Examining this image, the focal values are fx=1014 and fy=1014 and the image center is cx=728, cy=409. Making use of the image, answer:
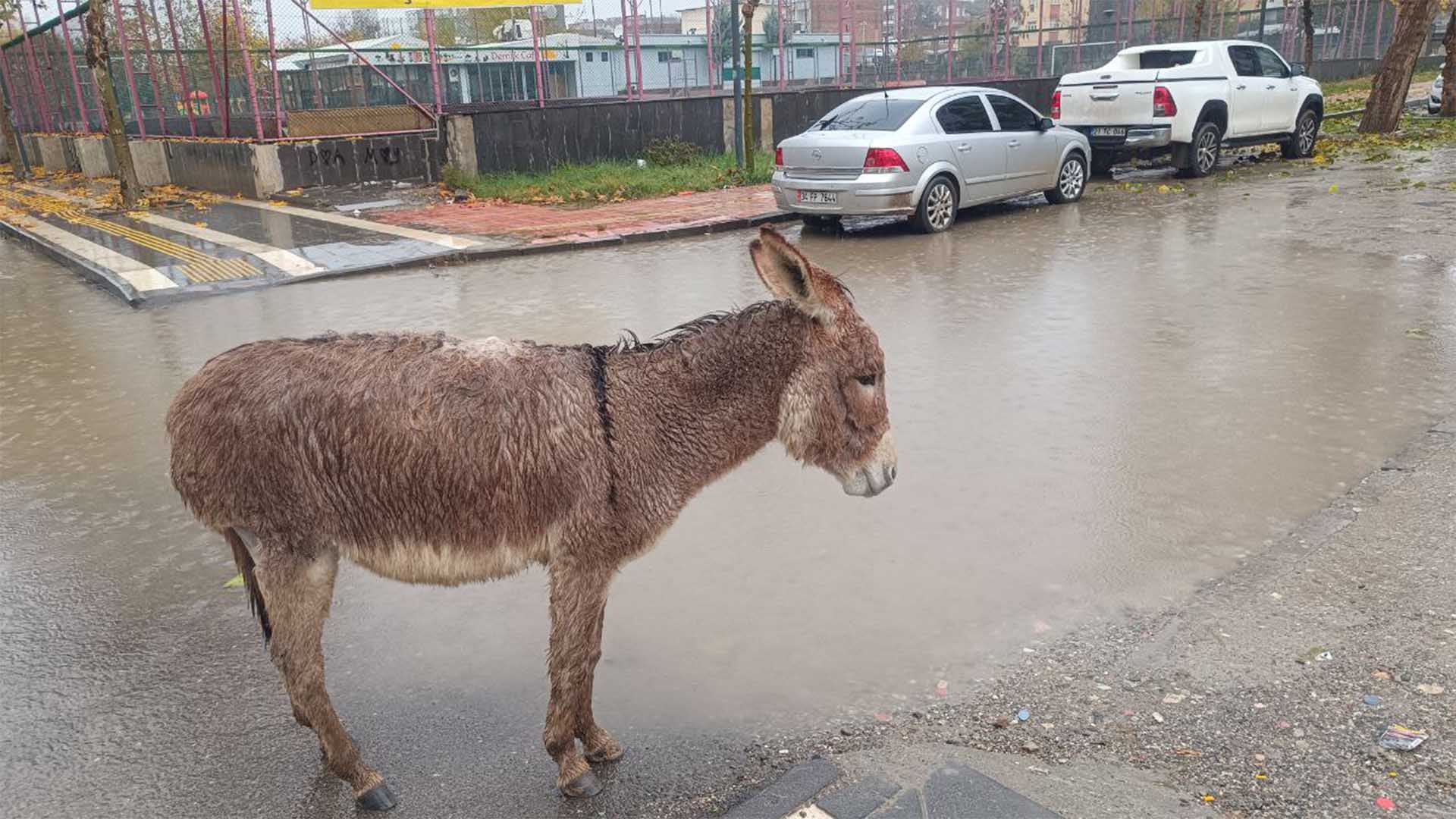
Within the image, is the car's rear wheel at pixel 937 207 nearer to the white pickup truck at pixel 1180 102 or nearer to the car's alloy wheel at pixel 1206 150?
the white pickup truck at pixel 1180 102

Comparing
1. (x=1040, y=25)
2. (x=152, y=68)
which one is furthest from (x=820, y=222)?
(x=1040, y=25)

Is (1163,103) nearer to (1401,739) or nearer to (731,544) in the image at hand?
(731,544)

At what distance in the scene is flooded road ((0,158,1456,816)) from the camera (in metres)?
3.47

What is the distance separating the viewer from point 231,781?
330 centimetres

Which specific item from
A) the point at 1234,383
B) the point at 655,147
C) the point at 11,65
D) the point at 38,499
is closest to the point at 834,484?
the point at 1234,383

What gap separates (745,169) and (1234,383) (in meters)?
12.8

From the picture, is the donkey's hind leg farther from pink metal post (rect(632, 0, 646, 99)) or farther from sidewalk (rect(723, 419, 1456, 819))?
pink metal post (rect(632, 0, 646, 99))

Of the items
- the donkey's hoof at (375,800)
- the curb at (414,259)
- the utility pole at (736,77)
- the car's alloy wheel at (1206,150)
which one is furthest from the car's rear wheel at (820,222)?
the donkey's hoof at (375,800)

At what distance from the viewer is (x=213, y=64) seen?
65.4ft

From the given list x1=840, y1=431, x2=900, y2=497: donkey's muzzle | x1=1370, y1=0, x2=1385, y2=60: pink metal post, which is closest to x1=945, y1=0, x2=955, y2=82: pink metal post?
x1=1370, y1=0, x2=1385, y2=60: pink metal post

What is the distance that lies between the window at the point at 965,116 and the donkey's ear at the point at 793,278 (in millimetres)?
10675

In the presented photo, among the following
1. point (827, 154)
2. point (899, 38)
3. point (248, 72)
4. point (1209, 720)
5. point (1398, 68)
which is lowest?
point (1209, 720)

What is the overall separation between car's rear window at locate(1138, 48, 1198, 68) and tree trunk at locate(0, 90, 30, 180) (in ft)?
84.7

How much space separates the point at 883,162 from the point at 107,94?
39.7ft
